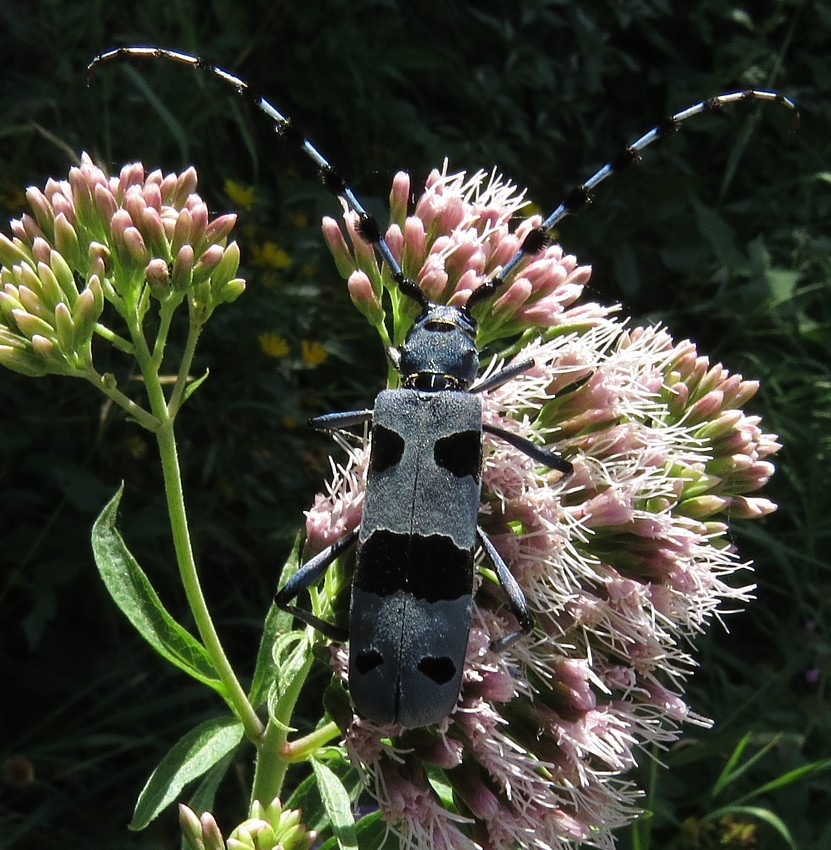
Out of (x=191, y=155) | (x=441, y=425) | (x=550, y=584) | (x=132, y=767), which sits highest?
(x=191, y=155)

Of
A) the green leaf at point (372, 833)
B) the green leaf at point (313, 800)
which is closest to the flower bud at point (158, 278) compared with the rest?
the green leaf at point (313, 800)

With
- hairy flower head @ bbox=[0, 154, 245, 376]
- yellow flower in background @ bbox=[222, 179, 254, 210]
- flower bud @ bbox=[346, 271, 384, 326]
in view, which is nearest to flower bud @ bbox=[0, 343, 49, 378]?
hairy flower head @ bbox=[0, 154, 245, 376]

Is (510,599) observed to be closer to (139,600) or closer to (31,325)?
(139,600)

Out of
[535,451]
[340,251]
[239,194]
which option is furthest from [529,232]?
[239,194]

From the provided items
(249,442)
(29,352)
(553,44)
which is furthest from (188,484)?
(553,44)

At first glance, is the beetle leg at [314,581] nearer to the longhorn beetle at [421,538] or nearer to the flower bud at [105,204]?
the longhorn beetle at [421,538]

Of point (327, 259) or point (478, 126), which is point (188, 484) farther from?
point (478, 126)

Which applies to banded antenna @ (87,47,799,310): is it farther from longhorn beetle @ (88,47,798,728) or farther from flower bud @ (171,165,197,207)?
flower bud @ (171,165,197,207)
